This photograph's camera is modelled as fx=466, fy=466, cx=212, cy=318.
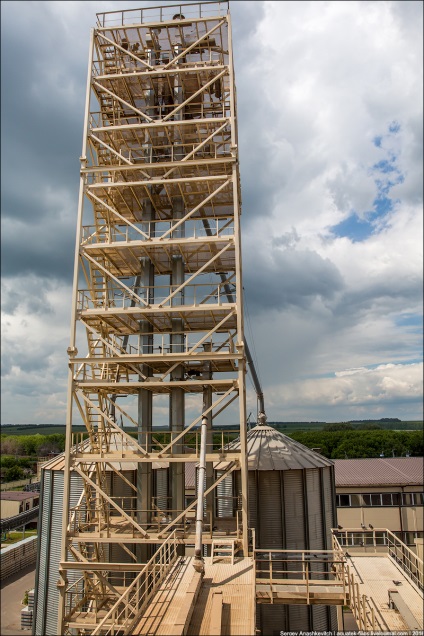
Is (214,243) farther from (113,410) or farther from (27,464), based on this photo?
(27,464)

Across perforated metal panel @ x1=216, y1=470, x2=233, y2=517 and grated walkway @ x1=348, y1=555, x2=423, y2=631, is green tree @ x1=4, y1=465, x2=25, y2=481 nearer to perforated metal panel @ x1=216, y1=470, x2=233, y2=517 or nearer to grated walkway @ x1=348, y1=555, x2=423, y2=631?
perforated metal panel @ x1=216, y1=470, x2=233, y2=517

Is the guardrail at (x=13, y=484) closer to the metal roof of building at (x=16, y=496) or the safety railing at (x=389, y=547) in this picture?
the metal roof of building at (x=16, y=496)

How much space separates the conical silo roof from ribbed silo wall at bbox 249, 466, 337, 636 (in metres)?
0.32

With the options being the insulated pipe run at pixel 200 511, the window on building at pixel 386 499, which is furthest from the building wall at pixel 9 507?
the insulated pipe run at pixel 200 511

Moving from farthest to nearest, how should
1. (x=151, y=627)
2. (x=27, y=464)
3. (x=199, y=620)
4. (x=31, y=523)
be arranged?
(x=27, y=464) < (x=31, y=523) < (x=199, y=620) < (x=151, y=627)

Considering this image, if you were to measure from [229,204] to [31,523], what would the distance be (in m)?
49.7

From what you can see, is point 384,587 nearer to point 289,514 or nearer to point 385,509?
point 289,514

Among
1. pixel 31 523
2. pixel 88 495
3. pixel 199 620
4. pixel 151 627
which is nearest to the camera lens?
pixel 151 627

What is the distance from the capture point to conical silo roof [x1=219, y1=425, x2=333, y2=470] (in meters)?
20.1

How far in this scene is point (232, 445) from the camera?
74.3 ft

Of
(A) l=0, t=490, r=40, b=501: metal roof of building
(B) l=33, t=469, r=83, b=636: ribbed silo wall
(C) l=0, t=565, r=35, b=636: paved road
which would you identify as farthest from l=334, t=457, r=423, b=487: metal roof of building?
(A) l=0, t=490, r=40, b=501: metal roof of building

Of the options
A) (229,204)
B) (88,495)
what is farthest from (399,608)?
(229,204)

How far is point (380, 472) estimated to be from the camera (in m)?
43.2

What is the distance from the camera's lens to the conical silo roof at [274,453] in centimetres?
2009
